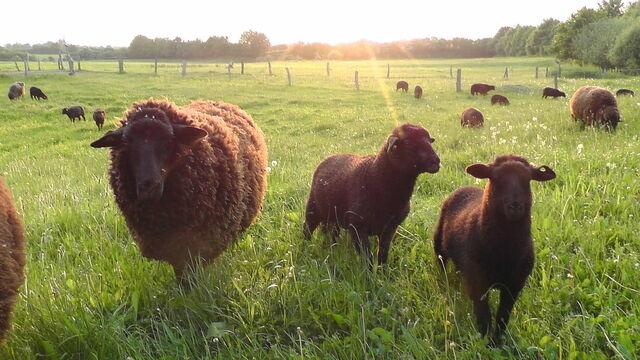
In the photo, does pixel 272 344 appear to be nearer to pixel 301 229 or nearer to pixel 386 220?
pixel 386 220

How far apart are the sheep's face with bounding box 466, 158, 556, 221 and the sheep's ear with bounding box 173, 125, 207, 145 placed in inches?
88.4

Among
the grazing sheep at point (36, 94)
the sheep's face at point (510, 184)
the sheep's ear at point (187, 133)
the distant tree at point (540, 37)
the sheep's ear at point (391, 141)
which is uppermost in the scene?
the distant tree at point (540, 37)

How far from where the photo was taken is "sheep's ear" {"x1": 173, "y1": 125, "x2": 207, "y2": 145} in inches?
144

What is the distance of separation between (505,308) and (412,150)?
1524 millimetres

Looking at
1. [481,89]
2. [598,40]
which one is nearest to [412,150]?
[481,89]

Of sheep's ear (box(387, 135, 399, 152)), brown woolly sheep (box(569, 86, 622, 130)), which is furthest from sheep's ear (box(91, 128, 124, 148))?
brown woolly sheep (box(569, 86, 622, 130))

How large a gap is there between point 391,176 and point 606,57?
58.7 m

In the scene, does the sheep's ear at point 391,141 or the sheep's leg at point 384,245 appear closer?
the sheep's ear at point 391,141

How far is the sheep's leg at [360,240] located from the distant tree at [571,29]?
6753 centimetres

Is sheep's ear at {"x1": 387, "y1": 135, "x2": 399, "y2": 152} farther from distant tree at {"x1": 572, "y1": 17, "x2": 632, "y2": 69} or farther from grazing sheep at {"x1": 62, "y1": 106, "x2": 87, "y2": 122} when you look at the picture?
distant tree at {"x1": 572, "y1": 17, "x2": 632, "y2": 69}

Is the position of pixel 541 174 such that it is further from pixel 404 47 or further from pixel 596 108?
pixel 404 47

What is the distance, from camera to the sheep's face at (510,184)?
2.62 m

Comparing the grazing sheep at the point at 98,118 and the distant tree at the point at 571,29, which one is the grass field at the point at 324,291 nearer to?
the grazing sheep at the point at 98,118

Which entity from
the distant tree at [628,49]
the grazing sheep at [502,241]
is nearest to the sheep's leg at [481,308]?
the grazing sheep at [502,241]
